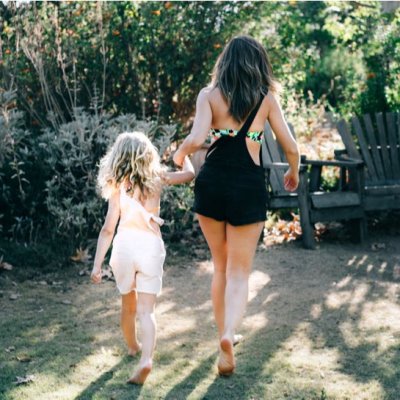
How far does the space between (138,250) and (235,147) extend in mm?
808

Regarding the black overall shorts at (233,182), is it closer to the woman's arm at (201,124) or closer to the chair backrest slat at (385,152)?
the woman's arm at (201,124)

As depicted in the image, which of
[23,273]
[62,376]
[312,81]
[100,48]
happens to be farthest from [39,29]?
[312,81]

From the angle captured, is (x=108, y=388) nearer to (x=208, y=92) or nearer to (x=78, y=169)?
(x=208, y=92)

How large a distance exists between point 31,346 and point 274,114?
7.59ft

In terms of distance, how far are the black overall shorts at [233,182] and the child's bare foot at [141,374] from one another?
0.94 metres

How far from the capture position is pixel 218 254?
14.4 feet

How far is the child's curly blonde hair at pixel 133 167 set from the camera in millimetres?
4250

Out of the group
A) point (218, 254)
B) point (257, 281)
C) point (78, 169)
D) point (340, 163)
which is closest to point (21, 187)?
point (78, 169)

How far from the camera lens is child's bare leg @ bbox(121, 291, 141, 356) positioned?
4516mm

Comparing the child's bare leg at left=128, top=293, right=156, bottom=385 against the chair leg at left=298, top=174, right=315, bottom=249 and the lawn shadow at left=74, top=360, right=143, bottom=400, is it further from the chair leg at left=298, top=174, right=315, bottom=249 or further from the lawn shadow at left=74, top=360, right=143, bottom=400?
the chair leg at left=298, top=174, right=315, bottom=249

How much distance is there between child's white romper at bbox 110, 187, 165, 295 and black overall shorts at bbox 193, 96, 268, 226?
361 mm

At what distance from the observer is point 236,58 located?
160 inches

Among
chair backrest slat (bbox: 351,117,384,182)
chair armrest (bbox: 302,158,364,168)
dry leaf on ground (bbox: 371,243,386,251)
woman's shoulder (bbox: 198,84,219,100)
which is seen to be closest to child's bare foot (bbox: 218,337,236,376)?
woman's shoulder (bbox: 198,84,219,100)

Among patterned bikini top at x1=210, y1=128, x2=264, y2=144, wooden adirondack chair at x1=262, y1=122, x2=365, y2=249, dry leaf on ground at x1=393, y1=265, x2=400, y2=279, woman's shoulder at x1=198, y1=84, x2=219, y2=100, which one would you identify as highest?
woman's shoulder at x1=198, y1=84, x2=219, y2=100
